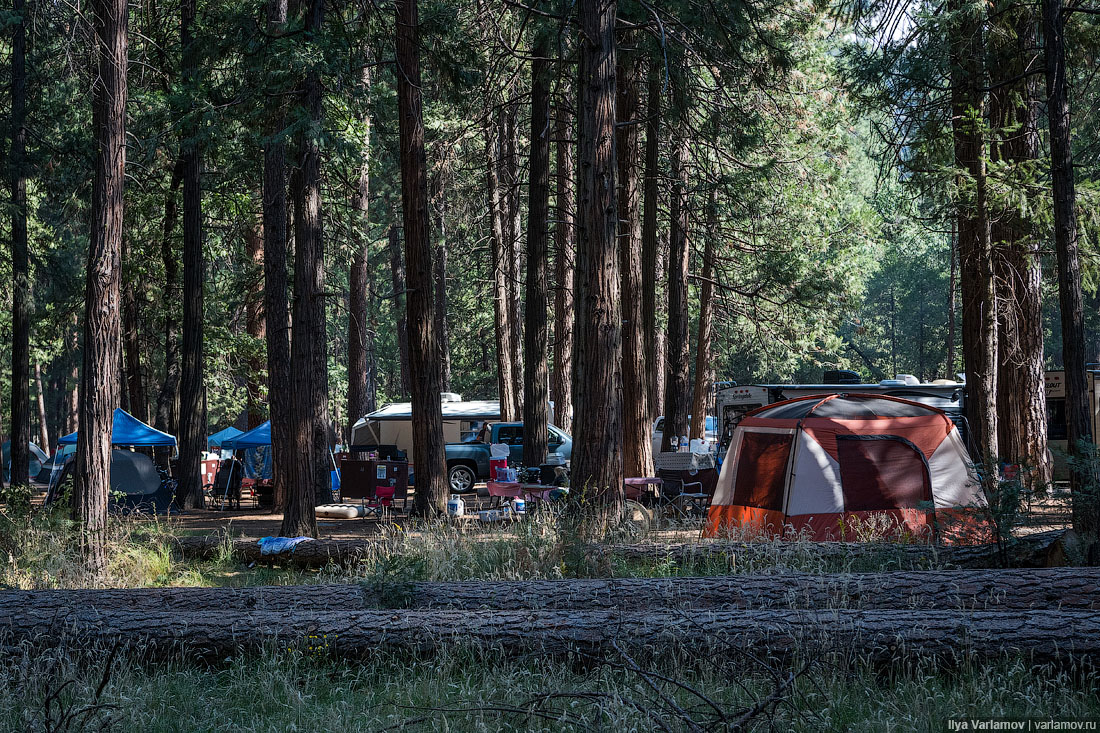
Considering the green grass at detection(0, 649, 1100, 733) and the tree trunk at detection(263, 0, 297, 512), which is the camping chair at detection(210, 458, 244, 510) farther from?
the green grass at detection(0, 649, 1100, 733)

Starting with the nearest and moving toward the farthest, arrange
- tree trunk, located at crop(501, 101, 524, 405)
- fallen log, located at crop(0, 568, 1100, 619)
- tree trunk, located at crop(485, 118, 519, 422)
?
fallen log, located at crop(0, 568, 1100, 619)
tree trunk, located at crop(501, 101, 524, 405)
tree trunk, located at crop(485, 118, 519, 422)

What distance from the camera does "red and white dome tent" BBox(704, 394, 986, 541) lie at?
31.6 feet

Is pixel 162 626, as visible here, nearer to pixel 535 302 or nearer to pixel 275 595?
pixel 275 595

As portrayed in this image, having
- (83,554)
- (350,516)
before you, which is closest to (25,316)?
(350,516)

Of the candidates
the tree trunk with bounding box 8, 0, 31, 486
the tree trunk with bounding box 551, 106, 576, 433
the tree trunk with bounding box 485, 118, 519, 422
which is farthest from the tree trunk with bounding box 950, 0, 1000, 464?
the tree trunk with bounding box 8, 0, 31, 486

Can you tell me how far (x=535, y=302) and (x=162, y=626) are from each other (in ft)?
36.6

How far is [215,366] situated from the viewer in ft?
71.2

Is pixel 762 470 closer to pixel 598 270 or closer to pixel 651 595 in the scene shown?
pixel 598 270

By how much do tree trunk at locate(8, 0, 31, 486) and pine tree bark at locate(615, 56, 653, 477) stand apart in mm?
11898

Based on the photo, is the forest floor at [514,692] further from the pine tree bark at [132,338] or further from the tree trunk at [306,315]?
the pine tree bark at [132,338]

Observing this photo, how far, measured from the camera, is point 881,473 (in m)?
9.80

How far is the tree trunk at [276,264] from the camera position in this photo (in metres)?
12.6

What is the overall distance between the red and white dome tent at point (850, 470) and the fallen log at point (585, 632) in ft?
13.8

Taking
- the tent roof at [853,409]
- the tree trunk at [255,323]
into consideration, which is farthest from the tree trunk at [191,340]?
the tent roof at [853,409]
